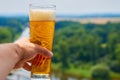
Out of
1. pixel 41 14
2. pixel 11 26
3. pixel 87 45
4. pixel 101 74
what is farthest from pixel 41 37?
pixel 101 74

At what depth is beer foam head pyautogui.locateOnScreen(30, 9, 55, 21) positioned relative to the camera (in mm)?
802

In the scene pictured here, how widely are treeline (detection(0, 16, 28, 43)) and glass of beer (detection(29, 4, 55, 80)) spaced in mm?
3071

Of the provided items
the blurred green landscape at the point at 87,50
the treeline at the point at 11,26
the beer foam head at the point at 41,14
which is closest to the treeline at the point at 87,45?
the blurred green landscape at the point at 87,50

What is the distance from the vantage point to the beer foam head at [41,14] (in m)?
0.80

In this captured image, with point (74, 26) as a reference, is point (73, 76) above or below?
below

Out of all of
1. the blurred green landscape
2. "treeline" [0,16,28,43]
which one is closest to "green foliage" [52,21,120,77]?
the blurred green landscape

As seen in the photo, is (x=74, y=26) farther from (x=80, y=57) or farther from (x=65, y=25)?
(x=80, y=57)

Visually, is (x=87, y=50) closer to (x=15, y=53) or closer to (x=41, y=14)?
(x=41, y=14)

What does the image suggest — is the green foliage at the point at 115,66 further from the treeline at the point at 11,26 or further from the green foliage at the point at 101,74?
the treeline at the point at 11,26
